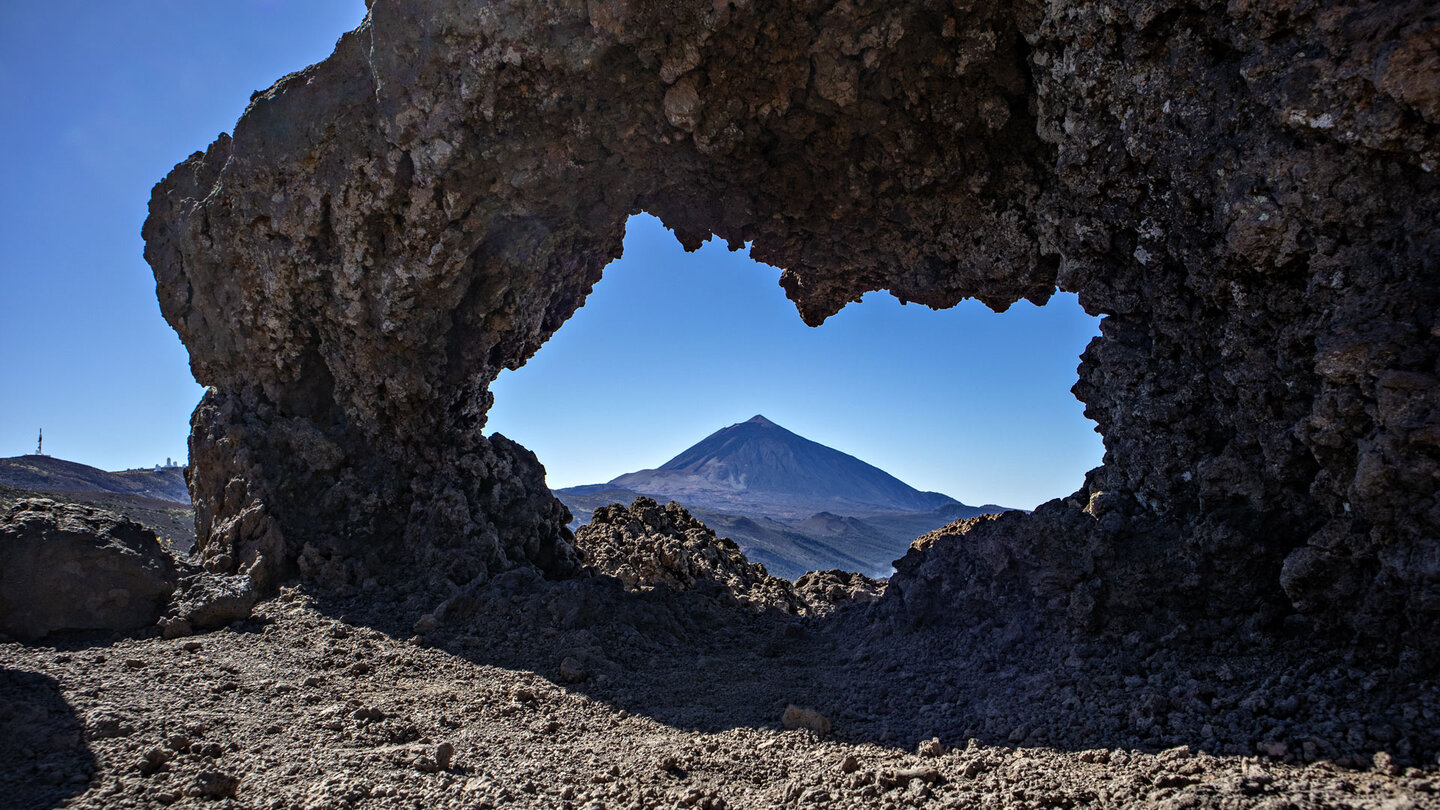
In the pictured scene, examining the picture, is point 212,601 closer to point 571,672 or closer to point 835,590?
point 571,672

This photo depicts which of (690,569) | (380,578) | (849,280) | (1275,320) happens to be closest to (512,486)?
(380,578)

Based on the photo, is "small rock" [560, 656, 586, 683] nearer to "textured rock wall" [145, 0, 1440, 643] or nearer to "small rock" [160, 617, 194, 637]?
"textured rock wall" [145, 0, 1440, 643]

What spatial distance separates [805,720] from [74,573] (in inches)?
231

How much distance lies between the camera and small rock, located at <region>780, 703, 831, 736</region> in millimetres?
4820

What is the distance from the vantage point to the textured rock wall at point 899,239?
392 centimetres

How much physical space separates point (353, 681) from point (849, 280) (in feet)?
20.7

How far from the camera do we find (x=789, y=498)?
71562mm

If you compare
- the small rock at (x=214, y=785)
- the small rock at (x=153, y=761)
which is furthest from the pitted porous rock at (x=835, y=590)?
the small rock at (x=153, y=761)

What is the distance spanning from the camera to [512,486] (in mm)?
8898

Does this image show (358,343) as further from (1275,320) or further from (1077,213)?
(1275,320)

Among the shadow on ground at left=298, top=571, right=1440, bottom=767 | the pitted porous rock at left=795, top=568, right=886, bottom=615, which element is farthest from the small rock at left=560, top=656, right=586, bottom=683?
the pitted porous rock at left=795, top=568, right=886, bottom=615

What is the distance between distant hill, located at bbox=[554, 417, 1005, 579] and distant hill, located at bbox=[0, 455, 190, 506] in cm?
2213

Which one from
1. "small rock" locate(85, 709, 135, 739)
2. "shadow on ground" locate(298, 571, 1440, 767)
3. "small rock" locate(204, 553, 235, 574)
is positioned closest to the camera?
"shadow on ground" locate(298, 571, 1440, 767)

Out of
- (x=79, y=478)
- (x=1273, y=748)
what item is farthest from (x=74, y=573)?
(x=79, y=478)
